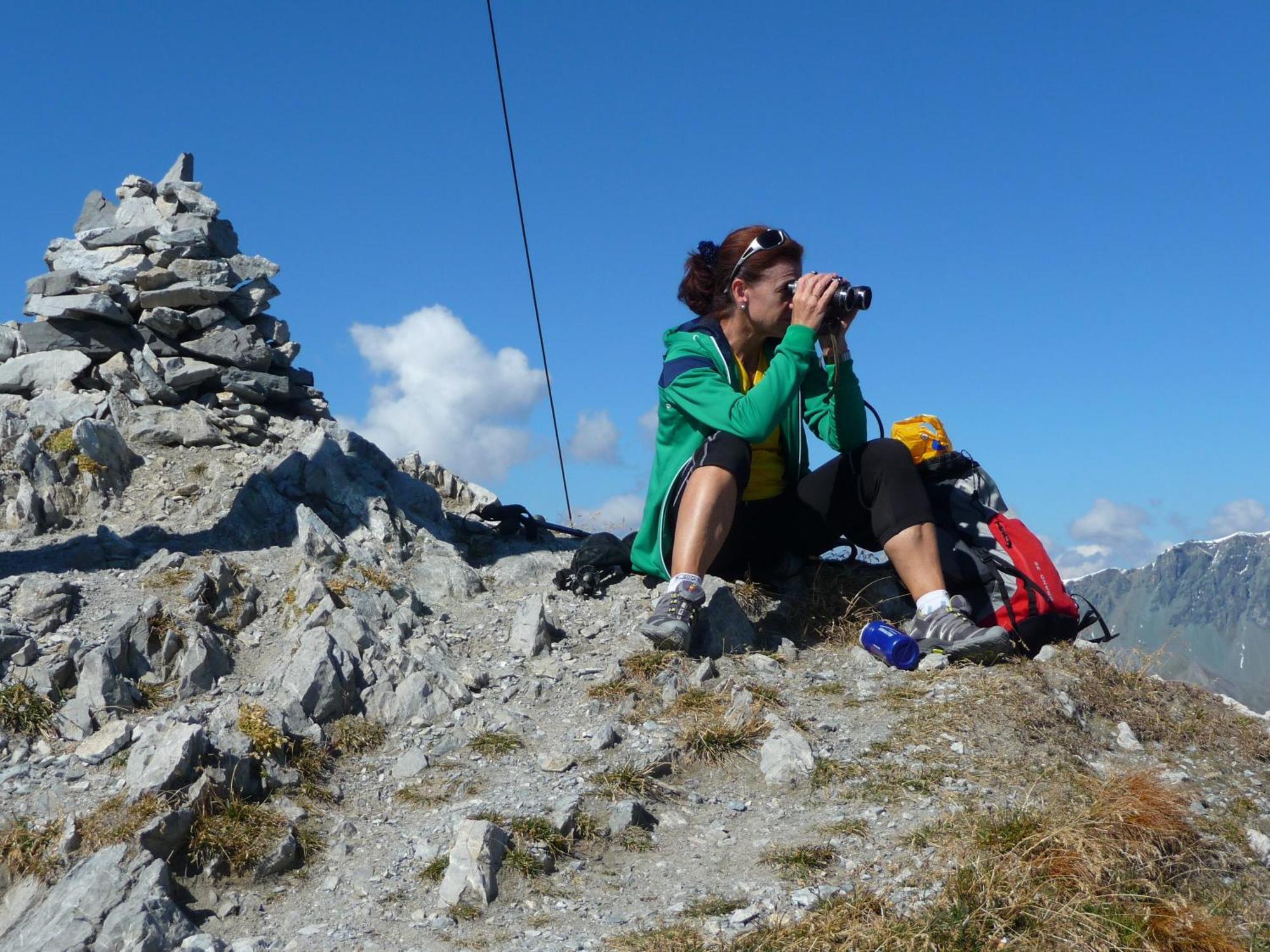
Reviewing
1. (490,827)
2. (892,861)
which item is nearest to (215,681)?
(490,827)

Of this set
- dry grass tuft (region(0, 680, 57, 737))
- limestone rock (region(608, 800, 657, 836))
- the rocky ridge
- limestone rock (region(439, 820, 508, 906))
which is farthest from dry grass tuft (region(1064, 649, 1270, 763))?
dry grass tuft (region(0, 680, 57, 737))

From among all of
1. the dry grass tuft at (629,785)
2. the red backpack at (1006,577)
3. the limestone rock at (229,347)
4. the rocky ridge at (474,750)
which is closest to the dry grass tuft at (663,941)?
the rocky ridge at (474,750)

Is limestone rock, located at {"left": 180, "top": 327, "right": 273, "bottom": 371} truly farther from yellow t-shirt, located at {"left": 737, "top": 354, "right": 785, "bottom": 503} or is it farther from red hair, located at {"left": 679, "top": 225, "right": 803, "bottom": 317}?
yellow t-shirt, located at {"left": 737, "top": 354, "right": 785, "bottom": 503}

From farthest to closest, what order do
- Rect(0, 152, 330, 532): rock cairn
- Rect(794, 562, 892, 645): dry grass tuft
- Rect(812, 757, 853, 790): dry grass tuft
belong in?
Rect(0, 152, 330, 532): rock cairn → Rect(794, 562, 892, 645): dry grass tuft → Rect(812, 757, 853, 790): dry grass tuft

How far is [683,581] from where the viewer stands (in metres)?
6.01

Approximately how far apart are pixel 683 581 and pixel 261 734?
2303 mm

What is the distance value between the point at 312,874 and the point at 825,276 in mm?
3980

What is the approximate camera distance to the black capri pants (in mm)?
6148

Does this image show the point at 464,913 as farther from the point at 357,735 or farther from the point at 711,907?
the point at 357,735

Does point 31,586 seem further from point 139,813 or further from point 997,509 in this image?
point 997,509

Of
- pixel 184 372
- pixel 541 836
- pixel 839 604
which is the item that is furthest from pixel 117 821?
pixel 184 372

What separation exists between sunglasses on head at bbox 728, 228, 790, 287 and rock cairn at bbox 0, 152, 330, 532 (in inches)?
202

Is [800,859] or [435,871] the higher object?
[435,871]

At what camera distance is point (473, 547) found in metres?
8.83
